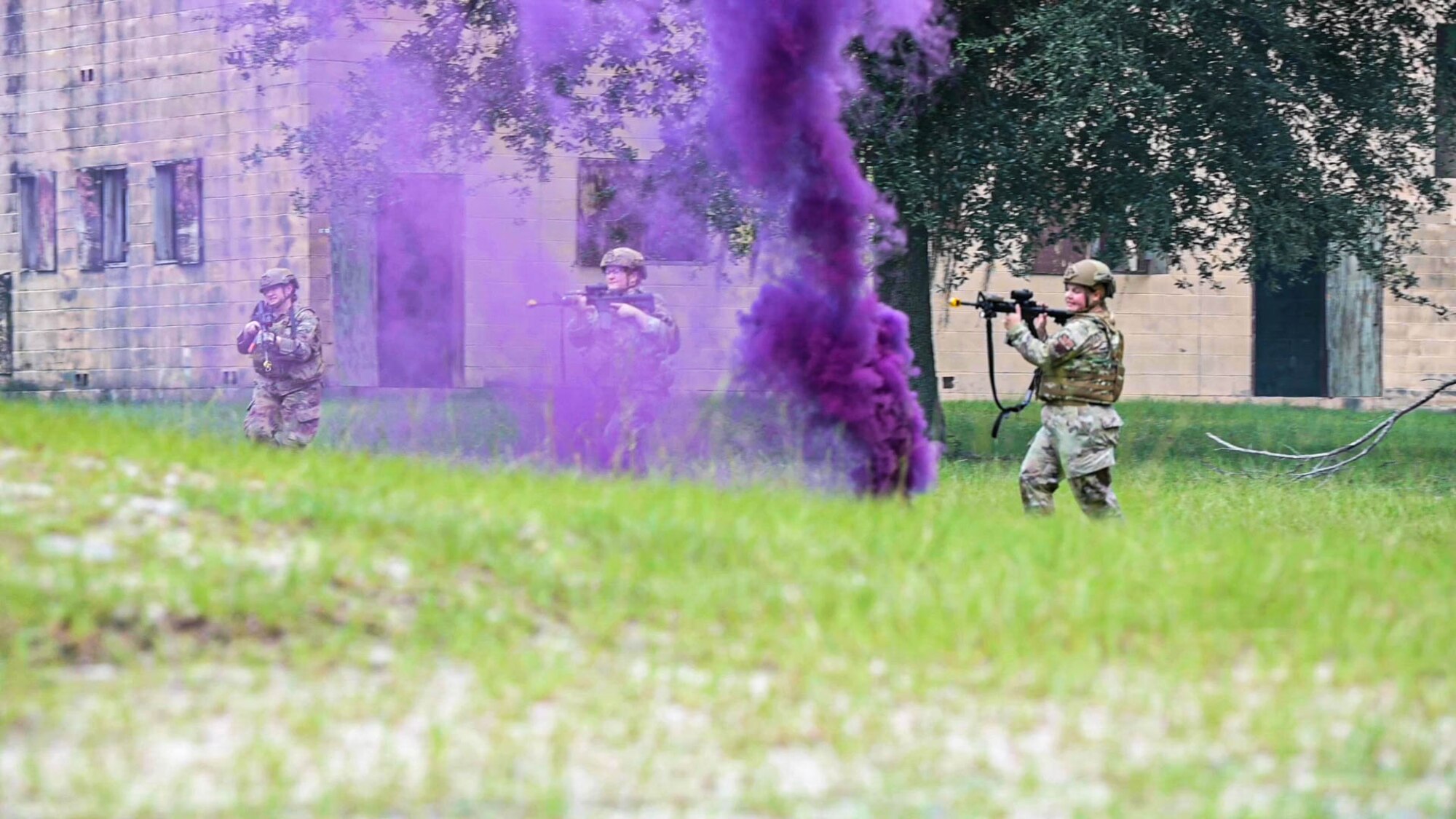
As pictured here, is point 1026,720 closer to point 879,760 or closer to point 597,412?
point 879,760

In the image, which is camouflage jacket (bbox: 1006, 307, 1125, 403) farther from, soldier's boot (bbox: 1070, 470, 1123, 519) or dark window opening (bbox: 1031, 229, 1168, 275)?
dark window opening (bbox: 1031, 229, 1168, 275)

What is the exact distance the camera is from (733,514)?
8320mm

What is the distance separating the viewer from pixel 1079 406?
450 inches

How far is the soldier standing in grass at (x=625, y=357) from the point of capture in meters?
13.1

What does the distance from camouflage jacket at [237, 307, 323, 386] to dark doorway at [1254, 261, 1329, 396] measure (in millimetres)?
19232

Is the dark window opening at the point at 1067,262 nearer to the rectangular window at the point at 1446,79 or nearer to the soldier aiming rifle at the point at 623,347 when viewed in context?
the rectangular window at the point at 1446,79

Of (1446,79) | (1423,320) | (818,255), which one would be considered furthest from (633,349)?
(1423,320)

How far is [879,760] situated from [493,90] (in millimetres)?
14213

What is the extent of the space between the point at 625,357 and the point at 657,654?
22.2 feet

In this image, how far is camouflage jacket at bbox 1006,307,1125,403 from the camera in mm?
11391

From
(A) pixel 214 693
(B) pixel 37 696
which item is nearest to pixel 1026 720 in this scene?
(A) pixel 214 693

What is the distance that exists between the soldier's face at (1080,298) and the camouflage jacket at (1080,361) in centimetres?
5

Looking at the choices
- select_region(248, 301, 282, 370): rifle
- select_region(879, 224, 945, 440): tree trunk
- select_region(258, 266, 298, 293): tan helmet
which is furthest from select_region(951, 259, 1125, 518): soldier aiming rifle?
select_region(879, 224, 945, 440): tree trunk

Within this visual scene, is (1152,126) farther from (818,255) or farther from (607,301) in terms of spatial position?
(818,255)
